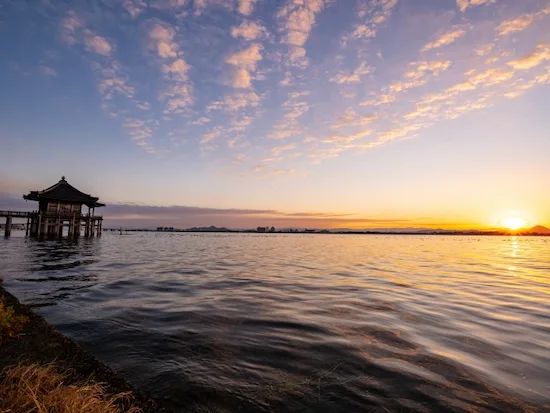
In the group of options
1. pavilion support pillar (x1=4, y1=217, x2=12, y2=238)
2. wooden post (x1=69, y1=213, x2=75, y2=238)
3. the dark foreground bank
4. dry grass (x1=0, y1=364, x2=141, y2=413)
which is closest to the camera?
dry grass (x1=0, y1=364, x2=141, y2=413)

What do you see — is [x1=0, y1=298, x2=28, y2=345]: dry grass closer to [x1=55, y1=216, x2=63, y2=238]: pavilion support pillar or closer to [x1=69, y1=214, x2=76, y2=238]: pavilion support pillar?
[x1=69, y1=214, x2=76, y2=238]: pavilion support pillar

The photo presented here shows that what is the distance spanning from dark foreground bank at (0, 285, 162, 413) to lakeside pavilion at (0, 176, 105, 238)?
2032 inches

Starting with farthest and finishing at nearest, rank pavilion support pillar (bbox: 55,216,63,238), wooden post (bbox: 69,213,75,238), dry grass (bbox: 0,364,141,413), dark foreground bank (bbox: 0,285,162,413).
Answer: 1. wooden post (bbox: 69,213,75,238)
2. pavilion support pillar (bbox: 55,216,63,238)
3. dark foreground bank (bbox: 0,285,162,413)
4. dry grass (bbox: 0,364,141,413)

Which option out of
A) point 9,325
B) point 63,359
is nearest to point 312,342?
point 63,359

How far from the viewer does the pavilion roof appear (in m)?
47.0

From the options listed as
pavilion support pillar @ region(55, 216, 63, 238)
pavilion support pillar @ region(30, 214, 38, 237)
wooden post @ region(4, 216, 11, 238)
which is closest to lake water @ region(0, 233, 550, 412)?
pavilion support pillar @ region(55, 216, 63, 238)

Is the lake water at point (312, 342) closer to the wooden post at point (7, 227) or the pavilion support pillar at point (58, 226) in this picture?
the pavilion support pillar at point (58, 226)

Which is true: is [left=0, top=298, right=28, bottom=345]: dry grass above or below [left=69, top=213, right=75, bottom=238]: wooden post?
below

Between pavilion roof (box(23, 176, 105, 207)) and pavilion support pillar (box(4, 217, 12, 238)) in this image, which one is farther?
pavilion support pillar (box(4, 217, 12, 238))

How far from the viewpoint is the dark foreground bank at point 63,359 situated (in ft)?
13.4

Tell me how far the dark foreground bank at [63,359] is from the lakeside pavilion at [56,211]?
5162 centimetres

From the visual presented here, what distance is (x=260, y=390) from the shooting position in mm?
4820

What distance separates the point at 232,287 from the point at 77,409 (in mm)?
11053

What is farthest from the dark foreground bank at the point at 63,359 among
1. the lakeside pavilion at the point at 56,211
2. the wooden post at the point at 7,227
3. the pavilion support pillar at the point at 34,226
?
the pavilion support pillar at the point at 34,226
